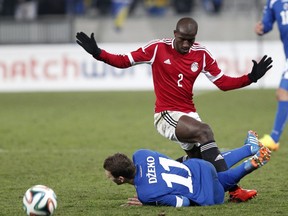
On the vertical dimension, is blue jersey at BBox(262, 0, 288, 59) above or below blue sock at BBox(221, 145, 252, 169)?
above

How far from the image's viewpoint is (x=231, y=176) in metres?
7.74

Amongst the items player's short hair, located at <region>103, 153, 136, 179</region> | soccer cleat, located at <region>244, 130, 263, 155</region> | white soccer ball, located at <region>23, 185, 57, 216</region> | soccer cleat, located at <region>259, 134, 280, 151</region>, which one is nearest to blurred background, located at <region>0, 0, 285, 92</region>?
soccer cleat, located at <region>259, 134, 280, 151</region>

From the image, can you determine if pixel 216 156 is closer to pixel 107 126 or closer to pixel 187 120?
pixel 187 120

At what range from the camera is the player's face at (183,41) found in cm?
811

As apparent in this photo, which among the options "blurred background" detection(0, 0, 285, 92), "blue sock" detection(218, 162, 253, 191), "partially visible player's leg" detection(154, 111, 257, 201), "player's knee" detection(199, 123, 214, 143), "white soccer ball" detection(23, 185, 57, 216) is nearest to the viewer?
"white soccer ball" detection(23, 185, 57, 216)

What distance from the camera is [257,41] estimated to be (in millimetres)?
23047

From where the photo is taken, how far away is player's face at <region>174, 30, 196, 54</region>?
8.11m

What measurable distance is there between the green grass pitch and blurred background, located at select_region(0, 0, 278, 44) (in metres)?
2.46

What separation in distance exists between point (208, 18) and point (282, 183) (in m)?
15.9

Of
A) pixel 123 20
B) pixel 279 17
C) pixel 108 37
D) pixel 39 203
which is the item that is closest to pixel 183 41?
pixel 39 203

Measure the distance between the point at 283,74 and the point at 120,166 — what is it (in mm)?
4618

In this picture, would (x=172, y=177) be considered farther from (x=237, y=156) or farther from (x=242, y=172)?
(x=237, y=156)

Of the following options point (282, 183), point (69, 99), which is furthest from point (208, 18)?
point (282, 183)

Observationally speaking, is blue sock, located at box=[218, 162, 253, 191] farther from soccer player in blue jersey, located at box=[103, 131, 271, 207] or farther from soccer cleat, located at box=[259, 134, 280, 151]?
soccer cleat, located at box=[259, 134, 280, 151]
